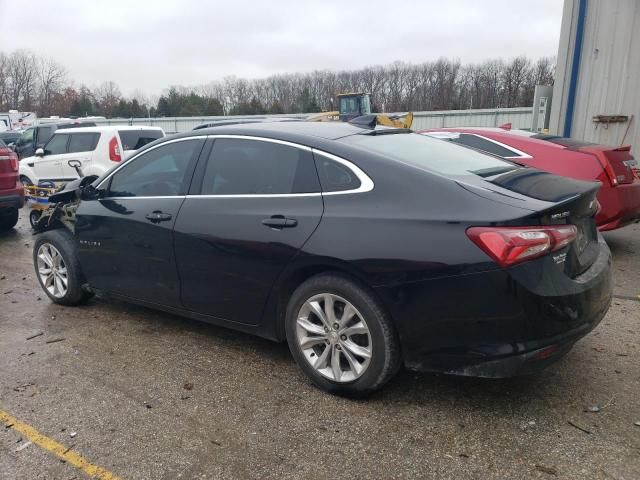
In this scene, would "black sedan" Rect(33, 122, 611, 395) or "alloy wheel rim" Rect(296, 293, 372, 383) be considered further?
"alloy wheel rim" Rect(296, 293, 372, 383)

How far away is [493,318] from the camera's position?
102 inches

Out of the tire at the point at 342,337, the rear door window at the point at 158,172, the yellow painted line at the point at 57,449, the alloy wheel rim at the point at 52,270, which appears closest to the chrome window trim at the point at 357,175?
the tire at the point at 342,337

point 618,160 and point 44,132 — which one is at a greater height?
point 618,160

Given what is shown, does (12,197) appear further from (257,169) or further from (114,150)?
(257,169)

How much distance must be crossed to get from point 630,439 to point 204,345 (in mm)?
2759

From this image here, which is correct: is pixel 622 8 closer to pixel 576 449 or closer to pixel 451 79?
pixel 576 449

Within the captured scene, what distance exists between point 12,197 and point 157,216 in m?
5.49

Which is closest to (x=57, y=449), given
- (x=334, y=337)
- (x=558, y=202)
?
(x=334, y=337)

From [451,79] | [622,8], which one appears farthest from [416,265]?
[451,79]

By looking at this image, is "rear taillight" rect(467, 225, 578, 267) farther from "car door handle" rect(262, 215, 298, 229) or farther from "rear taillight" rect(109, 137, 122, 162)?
"rear taillight" rect(109, 137, 122, 162)

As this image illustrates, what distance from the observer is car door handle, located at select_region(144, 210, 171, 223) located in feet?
12.4

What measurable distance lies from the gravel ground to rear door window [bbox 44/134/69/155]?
28.3 feet

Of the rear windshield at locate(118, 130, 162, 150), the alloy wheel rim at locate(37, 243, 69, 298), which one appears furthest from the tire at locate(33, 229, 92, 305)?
the rear windshield at locate(118, 130, 162, 150)

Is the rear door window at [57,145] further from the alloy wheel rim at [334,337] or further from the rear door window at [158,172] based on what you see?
the alloy wheel rim at [334,337]
